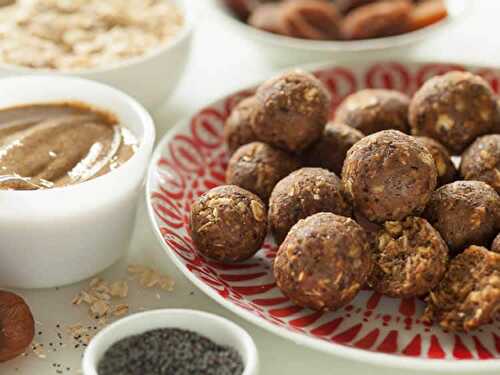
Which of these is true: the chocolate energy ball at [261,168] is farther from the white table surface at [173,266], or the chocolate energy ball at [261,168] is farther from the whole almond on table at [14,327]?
the whole almond on table at [14,327]

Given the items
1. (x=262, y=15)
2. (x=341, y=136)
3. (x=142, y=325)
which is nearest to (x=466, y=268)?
(x=341, y=136)

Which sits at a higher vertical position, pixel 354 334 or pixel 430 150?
pixel 430 150

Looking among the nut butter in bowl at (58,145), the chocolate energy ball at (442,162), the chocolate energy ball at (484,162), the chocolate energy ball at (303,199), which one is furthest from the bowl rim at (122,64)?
the chocolate energy ball at (484,162)

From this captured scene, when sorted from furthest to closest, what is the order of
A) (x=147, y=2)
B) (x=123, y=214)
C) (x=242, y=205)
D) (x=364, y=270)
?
(x=147, y=2) → (x=123, y=214) → (x=242, y=205) → (x=364, y=270)

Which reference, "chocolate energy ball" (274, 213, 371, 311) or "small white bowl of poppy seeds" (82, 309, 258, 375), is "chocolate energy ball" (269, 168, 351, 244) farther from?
"small white bowl of poppy seeds" (82, 309, 258, 375)

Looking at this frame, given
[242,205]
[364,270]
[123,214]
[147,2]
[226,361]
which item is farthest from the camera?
[147,2]

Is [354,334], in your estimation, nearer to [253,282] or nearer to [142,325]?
[253,282]

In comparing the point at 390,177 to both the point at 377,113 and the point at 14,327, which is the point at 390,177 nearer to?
the point at 377,113
